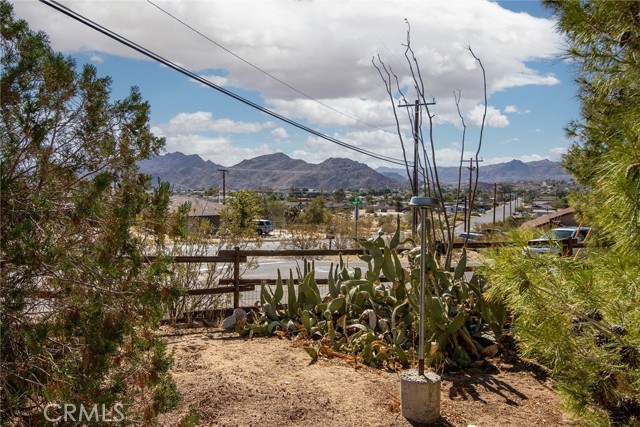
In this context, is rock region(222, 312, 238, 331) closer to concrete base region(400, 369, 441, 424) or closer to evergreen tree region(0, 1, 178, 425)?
concrete base region(400, 369, 441, 424)

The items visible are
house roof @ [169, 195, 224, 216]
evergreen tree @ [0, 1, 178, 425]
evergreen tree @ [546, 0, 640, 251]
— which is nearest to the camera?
evergreen tree @ [546, 0, 640, 251]

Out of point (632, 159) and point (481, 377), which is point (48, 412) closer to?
point (632, 159)

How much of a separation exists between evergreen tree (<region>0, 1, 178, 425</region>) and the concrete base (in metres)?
2.07

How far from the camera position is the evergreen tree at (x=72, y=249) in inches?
98.9

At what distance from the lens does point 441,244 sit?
7590 mm

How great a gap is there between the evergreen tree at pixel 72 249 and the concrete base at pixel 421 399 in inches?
81.3

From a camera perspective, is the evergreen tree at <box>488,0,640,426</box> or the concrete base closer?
the evergreen tree at <box>488,0,640,426</box>

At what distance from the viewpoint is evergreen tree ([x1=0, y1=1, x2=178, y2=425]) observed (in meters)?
2.51

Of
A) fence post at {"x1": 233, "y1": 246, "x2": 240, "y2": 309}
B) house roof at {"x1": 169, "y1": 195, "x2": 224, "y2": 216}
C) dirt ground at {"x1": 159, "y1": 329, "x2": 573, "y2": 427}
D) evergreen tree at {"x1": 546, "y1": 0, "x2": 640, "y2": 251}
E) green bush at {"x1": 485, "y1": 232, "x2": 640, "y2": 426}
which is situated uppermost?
evergreen tree at {"x1": 546, "y1": 0, "x2": 640, "y2": 251}

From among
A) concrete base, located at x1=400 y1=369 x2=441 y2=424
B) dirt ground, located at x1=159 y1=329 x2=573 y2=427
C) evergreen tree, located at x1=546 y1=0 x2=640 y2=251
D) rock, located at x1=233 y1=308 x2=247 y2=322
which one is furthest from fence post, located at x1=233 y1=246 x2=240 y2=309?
evergreen tree, located at x1=546 y1=0 x2=640 y2=251

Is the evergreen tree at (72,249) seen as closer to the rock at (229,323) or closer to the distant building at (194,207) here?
the distant building at (194,207)

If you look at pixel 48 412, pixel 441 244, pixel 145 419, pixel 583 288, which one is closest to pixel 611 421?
pixel 583 288

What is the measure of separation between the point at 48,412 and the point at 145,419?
0.48m

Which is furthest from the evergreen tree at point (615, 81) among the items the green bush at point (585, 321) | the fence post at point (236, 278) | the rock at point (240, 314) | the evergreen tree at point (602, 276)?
the fence post at point (236, 278)
